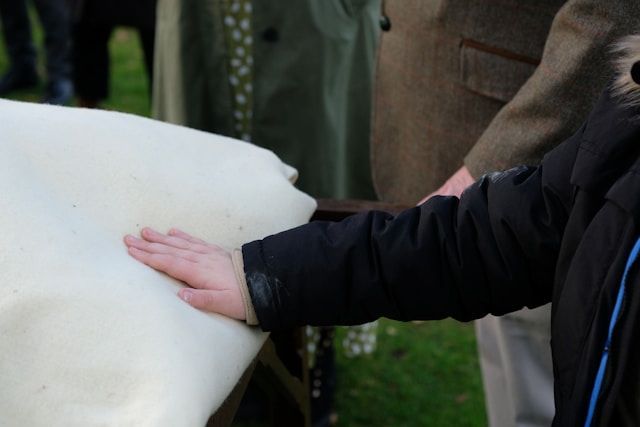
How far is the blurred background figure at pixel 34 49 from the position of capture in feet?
16.9

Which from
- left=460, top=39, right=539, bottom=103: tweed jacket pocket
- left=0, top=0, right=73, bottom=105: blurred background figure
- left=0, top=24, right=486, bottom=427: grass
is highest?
left=460, top=39, right=539, bottom=103: tweed jacket pocket

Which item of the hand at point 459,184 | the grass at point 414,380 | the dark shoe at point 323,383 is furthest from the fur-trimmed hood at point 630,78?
A: the grass at point 414,380

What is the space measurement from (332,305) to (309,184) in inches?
51.9

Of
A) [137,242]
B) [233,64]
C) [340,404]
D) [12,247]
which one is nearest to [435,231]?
[137,242]

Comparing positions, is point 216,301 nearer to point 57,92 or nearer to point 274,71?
point 274,71

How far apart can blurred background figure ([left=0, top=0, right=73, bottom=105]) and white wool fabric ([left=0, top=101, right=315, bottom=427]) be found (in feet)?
12.3

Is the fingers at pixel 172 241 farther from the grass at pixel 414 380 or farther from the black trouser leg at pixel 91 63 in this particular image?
the black trouser leg at pixel 91 63

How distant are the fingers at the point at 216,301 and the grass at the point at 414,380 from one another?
1633 millimetres

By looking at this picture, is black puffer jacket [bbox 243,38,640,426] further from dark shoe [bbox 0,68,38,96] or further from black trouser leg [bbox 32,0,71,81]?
dark shoe [bbox 0,68,38,96]

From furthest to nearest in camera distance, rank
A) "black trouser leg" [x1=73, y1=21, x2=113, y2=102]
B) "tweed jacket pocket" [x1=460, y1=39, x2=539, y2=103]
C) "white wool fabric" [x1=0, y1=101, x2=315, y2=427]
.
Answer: "black trouser leg" [x1=73, y1=21, x2=113, y2=102] → "tweed jacket pocket" [x1=460, y1=39, x2=539, y2=103] → "white wool fabric" [x1=0, y1=101, x2=315, y2=427]

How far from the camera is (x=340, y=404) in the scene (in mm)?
2984

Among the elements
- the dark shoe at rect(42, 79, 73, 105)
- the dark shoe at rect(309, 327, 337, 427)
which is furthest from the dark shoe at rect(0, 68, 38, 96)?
the dark shoe at rect(309, 327, 337, 427)

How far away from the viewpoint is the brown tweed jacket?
63.6 inches

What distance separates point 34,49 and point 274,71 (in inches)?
131
